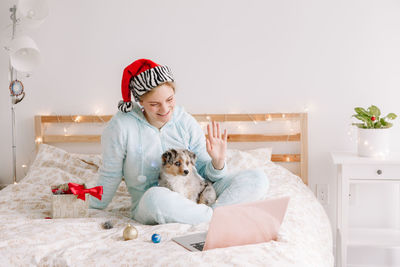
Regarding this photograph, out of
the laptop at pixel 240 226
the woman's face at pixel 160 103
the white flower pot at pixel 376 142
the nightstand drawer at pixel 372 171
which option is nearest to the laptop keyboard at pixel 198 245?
the laptop at pixel 240 226

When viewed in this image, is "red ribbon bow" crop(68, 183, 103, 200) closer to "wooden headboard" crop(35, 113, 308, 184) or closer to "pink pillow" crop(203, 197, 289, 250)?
"pink pillow" crop(203, 197, 289, 250)

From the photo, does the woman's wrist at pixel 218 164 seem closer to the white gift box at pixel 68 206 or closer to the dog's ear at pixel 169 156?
the dog's ear at pixel 169 156

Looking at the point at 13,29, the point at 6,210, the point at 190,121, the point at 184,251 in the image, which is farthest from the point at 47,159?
the point at 184,251

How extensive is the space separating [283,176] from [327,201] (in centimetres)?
55

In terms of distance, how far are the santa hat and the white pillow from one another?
81 centimetres

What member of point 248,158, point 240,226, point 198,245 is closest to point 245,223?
point 240,226

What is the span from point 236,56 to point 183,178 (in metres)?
1.30

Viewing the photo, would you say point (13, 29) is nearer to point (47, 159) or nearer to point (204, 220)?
point (47, 159)

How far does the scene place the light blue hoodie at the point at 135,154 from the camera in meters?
1.79

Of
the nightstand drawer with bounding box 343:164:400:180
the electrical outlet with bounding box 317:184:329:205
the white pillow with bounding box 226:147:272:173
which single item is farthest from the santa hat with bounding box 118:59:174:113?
the electrical outlet with bounding box 317:184:329:205

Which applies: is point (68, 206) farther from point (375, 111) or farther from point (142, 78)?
point (375, 111)

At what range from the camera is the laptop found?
121 centimetres

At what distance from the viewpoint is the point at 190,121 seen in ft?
6.43

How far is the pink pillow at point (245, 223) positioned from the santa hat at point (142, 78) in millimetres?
725
